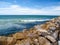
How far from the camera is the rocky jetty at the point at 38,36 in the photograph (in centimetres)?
154

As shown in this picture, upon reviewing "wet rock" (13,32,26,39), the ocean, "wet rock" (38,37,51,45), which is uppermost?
the ocean

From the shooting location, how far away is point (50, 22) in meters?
1.67

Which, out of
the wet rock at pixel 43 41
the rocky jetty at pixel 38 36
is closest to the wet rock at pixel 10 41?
the rocky jetty at pixel 38 36

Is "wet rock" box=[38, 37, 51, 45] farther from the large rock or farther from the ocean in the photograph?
the large rock

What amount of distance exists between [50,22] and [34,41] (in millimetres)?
327

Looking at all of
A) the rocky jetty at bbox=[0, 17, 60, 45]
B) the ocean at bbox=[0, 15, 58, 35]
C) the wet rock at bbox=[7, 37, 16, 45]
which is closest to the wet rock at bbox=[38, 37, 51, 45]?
the rocky jetty at bbox=[0, 17, 60, 45]

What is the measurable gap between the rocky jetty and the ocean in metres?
0.05

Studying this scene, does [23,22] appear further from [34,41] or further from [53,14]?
[53,14]

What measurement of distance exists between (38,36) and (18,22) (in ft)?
1.02

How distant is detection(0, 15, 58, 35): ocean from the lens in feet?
4.94

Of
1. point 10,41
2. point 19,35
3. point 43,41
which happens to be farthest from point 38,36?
point 10,41

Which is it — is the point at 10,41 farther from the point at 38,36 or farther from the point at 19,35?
the point at 38,36

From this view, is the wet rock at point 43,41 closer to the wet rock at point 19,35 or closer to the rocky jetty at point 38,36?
the rocky jetty at point 38,36

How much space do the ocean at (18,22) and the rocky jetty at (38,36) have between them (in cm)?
5
